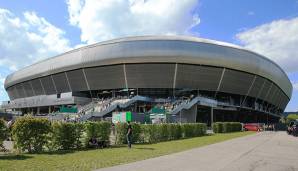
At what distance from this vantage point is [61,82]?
93.7 m

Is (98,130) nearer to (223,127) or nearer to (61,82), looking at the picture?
(223,127)

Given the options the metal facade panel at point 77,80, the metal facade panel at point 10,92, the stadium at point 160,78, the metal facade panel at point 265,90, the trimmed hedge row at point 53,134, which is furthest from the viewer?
the metal facade panel at point 10,92

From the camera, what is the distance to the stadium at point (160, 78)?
75.1m

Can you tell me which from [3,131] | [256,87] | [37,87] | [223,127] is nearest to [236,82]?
[256,87]

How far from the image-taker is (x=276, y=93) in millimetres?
108438

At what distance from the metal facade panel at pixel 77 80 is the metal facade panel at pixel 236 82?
33.2 meters

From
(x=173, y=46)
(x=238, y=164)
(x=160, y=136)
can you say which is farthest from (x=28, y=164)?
(x=173, y=46)

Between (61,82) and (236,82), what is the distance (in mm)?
44206

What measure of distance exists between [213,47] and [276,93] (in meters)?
39.6

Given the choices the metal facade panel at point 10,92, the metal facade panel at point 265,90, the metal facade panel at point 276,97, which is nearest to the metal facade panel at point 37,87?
the metal facade panel at point 10,92

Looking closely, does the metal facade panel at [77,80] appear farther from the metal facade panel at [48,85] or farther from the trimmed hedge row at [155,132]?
the trimmed hedge row at [155,132]

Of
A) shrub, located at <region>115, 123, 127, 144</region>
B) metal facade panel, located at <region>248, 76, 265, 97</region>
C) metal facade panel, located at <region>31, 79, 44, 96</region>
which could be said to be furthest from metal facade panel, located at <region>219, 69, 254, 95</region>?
shrub, located at <region>115, 123, 127, 144</region>

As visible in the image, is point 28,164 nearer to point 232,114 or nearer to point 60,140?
point 60,140

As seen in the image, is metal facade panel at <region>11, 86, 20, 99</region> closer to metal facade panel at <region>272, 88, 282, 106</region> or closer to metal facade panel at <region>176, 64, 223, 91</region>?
metal facade panel at <region>176, 64, 223, 91</region>
